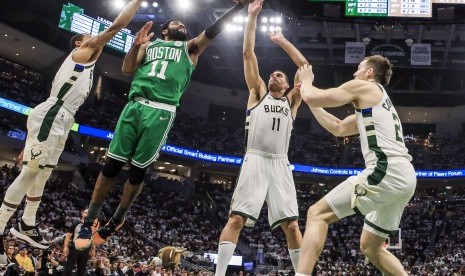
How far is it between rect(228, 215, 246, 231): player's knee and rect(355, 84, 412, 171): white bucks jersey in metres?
1.53

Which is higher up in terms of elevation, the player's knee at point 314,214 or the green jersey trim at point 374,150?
the green jersey trim at point 374,150

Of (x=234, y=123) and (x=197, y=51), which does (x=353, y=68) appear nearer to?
(x=234, y=123)

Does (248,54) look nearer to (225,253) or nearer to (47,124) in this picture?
(225,253)

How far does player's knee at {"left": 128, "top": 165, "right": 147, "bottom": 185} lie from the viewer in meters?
4.92

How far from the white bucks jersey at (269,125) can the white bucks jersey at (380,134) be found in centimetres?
132

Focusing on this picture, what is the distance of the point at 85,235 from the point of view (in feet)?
15.0

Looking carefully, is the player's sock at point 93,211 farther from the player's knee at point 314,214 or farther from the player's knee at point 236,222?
the player's knee at point 314,214

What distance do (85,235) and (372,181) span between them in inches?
106

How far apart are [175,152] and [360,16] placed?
57.5 feet

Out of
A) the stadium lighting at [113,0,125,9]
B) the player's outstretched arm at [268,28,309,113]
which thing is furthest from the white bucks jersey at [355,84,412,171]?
the stadium lighting at [113,0,125,9]

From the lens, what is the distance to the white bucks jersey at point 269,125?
597cm

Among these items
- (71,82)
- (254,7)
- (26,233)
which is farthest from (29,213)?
(254,7)

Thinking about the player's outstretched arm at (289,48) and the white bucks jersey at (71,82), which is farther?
the white bucks jersey at (71,82)

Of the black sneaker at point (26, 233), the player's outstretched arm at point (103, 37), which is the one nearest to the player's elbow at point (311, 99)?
the player's outstretched arm at point (103, 37)
